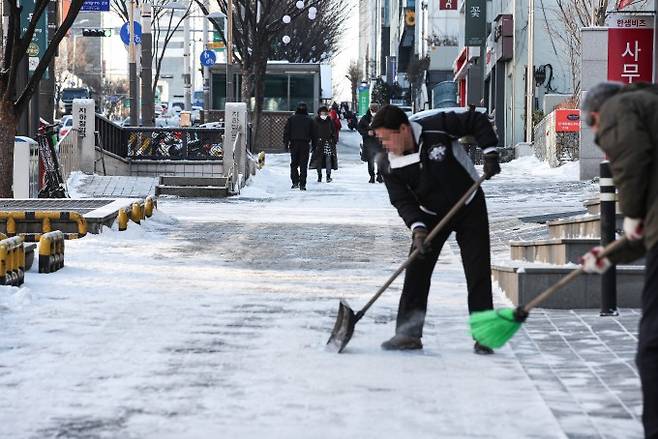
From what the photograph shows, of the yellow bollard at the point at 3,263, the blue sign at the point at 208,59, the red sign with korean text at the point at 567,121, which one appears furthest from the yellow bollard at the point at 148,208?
the blue sign at the point at 208,59

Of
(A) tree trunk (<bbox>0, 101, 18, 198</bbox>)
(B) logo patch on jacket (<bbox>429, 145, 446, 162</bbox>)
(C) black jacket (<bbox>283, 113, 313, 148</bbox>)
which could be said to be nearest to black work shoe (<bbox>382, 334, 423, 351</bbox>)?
(B) logo patch on jacket (<bbox>429, 145, 446, 162</bbox>)

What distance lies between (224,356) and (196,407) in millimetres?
1483

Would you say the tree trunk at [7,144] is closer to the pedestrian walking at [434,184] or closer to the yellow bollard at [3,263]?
the yellow bollard at [3,263]

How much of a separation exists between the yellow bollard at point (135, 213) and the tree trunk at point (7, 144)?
2046 millimetres

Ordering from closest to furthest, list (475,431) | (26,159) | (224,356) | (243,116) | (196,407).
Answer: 1. (475,431)
2. (196,407)
3. (224,356)
4. (26,159)
5. (243,116)

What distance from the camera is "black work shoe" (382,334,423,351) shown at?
27.6ft

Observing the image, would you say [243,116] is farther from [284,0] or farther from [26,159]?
[284,0]

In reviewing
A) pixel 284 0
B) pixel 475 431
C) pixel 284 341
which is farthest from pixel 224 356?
pixel 284 0

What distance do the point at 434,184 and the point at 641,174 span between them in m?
3.12

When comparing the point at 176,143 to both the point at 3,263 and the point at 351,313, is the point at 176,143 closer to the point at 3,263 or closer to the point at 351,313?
the point at 3,263

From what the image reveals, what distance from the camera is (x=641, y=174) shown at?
16.9 ft

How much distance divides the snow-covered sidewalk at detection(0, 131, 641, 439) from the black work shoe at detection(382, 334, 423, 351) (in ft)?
0.25

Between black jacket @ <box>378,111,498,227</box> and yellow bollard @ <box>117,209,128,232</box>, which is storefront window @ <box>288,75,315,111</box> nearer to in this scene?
yellow bollard @ <box>117,209,128,232</box>

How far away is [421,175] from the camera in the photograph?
27.0 feet
